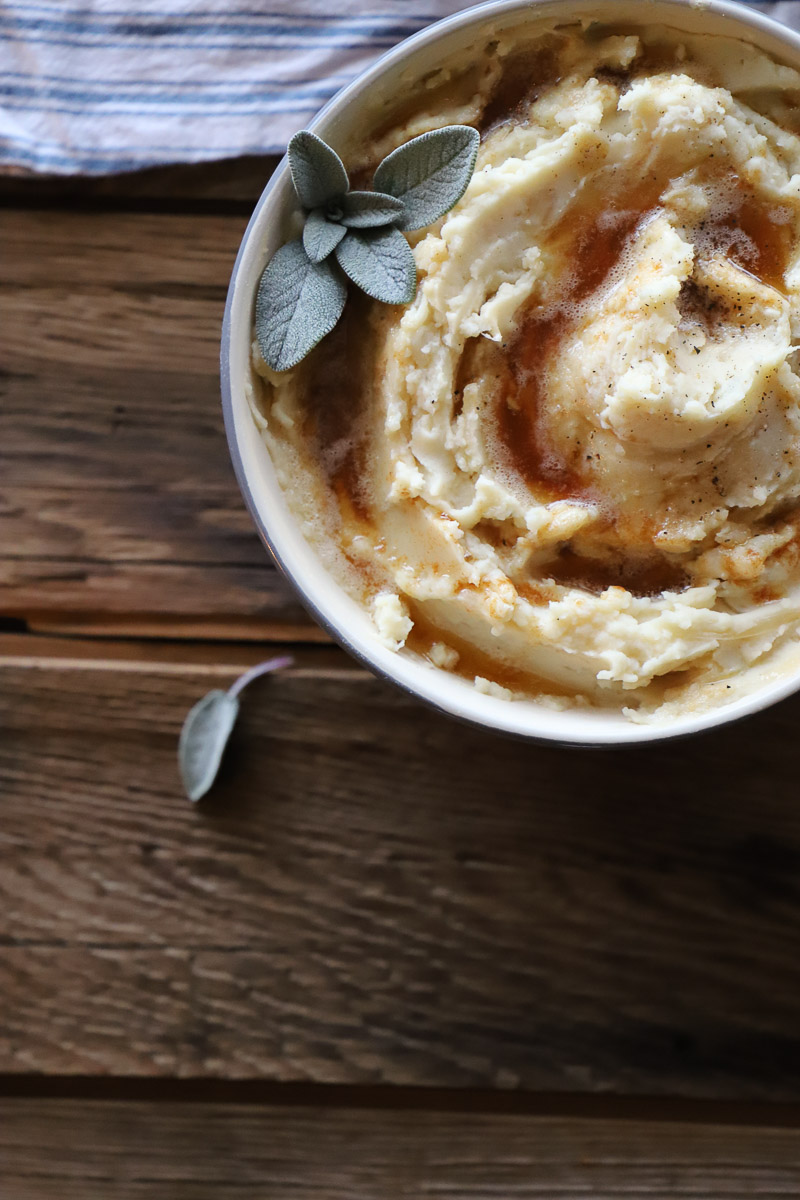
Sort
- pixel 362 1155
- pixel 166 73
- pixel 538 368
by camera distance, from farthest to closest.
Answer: pixel 362 1155
pixel 166 73
pixel 538 368

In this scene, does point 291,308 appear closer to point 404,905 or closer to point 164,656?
point 164,656

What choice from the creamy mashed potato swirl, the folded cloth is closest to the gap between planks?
the creamy mashed potato swirl

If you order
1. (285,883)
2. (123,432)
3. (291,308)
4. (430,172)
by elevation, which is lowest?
(285,883)

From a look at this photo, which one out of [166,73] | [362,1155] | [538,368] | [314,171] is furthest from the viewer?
[362,1155]

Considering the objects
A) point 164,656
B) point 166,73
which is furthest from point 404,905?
point 166,73

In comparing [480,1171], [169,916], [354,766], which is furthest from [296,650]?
[480,1171]

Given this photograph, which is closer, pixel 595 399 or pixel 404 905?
pixel 595 399

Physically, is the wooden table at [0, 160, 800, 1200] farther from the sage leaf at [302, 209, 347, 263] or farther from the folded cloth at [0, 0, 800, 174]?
the sage leaf at [302, 209, 347, 263]
